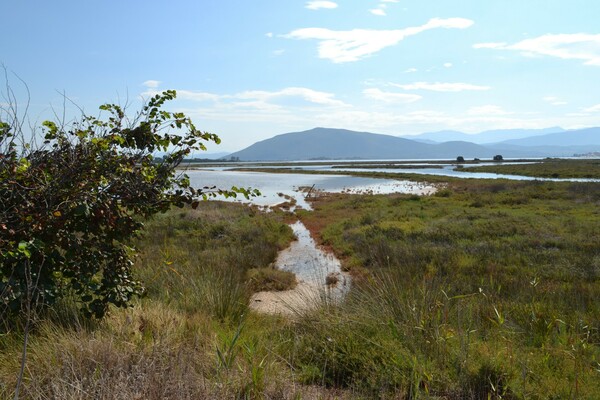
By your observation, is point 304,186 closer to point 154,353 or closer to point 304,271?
point 304,271

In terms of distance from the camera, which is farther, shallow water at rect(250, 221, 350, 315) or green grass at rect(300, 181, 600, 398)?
shallow water at rect(250, 221, 350, 315)

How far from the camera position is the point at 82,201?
384cm

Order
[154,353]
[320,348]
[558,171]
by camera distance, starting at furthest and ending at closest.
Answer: [558,171]
[320,348]
[154,353]

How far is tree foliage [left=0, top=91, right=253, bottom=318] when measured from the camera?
368 centimetres

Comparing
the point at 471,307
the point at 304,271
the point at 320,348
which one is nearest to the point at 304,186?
the point at 304,271

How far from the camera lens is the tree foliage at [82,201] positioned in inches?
145

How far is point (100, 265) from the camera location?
4.62 metres

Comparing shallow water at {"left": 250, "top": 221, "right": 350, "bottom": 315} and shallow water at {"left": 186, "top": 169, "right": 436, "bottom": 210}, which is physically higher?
shallow water at {"left": 186, "top": 169, "right": 436, "bottom": 210}

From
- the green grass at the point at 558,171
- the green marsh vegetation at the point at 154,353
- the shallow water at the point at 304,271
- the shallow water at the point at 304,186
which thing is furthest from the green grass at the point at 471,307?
the green grass at the point at 558,171

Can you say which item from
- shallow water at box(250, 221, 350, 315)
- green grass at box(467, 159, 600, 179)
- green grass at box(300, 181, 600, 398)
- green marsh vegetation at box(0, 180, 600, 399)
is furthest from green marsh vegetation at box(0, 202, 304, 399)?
green grass at box(467, 159, 600, 179)

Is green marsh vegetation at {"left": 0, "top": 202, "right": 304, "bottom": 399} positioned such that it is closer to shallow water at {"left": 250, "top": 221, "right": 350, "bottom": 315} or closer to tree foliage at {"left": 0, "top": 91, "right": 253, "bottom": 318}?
tree foliage at {"left": 0, "top": 91, "right": 253, "bottom": 318}

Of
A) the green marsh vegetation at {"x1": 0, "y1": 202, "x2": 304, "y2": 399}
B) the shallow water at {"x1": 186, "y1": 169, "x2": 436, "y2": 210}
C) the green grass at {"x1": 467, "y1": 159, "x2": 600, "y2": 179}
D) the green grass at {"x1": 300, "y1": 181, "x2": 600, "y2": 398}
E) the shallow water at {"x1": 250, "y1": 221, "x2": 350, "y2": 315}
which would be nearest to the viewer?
the green marsh vegetation at {"x1": 0, "y1": 202, "x2": 304, "y2": 399}

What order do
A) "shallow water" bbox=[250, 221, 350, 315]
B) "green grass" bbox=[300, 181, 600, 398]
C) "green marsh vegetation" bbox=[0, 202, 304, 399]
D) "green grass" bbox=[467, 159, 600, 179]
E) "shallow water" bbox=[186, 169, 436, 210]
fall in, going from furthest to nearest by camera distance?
"green grass" bbox=[467, 159, 600, 179]
"shallow water" bbox=[186, 169, 436, 210]
"shallow water" bbox=[250, 221, 350, 315]
"green grass" bbox=[300, 181, 600, 398]
"green marsh vegetation" bbox=[0, 202, 304, 399]

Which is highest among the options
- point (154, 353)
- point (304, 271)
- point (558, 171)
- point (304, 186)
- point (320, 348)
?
point (558, 171)
